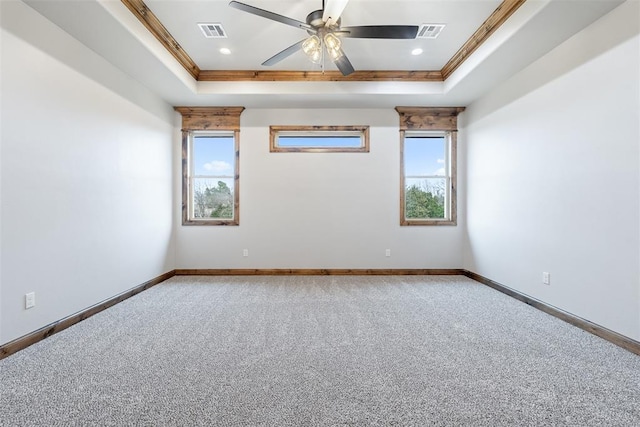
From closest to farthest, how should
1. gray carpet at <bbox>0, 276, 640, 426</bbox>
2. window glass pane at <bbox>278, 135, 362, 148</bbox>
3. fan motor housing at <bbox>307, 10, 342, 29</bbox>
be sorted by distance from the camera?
1. gray carpet at <bbox>0, 276, 640, 426</bbox>
2. fan motor housing at <bbox>307, 10, 342, 29</bbox>
3. window glass pane at <bbox>278, 135, 362, 148</bbox>

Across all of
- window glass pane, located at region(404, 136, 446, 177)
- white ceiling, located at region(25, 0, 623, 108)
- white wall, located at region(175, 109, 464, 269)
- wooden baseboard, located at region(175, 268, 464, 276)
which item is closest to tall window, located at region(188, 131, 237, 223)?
white wall, located at region(175, 109, 464, 269)

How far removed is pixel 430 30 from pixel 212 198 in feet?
12.4

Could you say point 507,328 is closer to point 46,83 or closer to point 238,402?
point 238,402

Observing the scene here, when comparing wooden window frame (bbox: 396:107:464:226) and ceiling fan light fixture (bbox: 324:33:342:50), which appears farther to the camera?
wooden window frame (bbox: 396:107:464:226)

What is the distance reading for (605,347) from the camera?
2.11 meters

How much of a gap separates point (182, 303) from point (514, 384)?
3.08 metres

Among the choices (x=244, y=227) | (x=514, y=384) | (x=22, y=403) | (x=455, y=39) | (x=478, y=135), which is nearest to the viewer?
(x=22, y=403)

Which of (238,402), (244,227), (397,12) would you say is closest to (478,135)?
(397,12)

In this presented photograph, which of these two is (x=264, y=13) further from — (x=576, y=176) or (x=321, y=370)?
(x=576, y=176)

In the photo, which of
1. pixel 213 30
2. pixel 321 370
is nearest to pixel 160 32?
pixel 213 30

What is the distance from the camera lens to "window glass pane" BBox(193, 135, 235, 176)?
15.1ft

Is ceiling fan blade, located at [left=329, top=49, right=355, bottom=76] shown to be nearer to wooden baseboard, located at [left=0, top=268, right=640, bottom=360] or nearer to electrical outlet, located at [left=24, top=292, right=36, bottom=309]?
wooden baseboard, located at [left=0, top=268, right=640, bottom=360]

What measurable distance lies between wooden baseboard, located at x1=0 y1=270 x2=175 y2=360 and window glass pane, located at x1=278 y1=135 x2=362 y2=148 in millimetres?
2909

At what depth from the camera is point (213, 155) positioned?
182 inches
